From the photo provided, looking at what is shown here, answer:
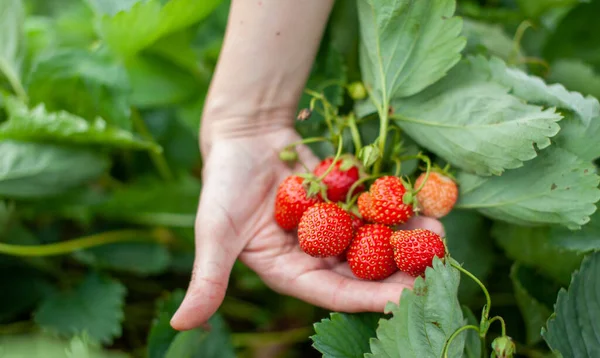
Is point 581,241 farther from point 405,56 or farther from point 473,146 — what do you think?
point 405,56

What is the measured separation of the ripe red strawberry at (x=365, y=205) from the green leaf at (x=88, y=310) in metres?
0.54

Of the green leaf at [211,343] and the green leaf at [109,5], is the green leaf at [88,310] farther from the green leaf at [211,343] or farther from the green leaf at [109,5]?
the green leaf at [109,5]

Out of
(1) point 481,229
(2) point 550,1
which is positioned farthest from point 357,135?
(2) point 550,1

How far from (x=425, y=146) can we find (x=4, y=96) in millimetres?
858

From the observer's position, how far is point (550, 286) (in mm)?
991

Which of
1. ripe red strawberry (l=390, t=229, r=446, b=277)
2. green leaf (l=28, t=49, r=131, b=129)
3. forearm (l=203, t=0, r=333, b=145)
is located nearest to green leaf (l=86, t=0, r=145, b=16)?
green leaf (l=28, t=49, r=131, b=129)

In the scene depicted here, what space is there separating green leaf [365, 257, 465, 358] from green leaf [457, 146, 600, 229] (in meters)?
0.21

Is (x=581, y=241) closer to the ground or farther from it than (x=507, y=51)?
closer to the ground

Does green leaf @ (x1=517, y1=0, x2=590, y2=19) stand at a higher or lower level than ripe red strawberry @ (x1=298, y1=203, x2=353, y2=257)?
higher

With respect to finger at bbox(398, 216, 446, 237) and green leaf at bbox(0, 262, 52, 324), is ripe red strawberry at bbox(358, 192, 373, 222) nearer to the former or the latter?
finger at bbox(398, 216, 446, 237)

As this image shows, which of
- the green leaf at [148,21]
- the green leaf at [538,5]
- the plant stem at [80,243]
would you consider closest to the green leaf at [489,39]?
the green leaf at [538,5]

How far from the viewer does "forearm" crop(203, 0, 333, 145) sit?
0.92 meters

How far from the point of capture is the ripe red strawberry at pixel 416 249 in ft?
2.31

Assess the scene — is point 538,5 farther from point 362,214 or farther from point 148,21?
point 148,21
